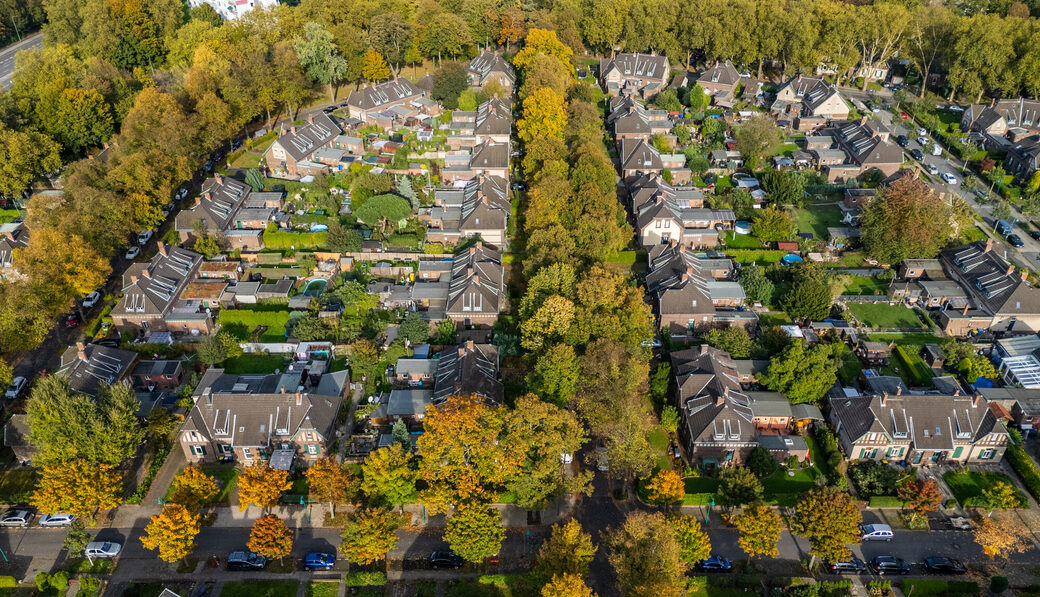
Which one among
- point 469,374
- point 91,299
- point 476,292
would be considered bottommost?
point 469,374

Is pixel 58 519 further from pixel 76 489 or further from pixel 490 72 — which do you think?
pixel 490 72

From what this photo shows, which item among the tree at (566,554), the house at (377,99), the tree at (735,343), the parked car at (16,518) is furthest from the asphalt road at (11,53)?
the tree at (566,554)

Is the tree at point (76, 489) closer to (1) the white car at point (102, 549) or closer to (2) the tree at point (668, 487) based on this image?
(1) the white car at point (102, 549)

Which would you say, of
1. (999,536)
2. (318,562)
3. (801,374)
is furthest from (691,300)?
(318,562)

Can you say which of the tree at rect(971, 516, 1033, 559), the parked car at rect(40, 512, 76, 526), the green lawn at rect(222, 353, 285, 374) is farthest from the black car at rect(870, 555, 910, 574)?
the parked car at rect(40, 512, 76, 526)

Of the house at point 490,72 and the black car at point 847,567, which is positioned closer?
the black car at point 847,567

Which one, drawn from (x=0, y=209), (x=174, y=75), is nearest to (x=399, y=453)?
(x=0, y=209)

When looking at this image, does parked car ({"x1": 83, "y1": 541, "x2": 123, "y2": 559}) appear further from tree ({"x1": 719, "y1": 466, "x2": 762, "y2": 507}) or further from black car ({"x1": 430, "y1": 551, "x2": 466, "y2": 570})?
tree ({"x1": 719, "y1": 466, "x2": 762, "y2": 507})
